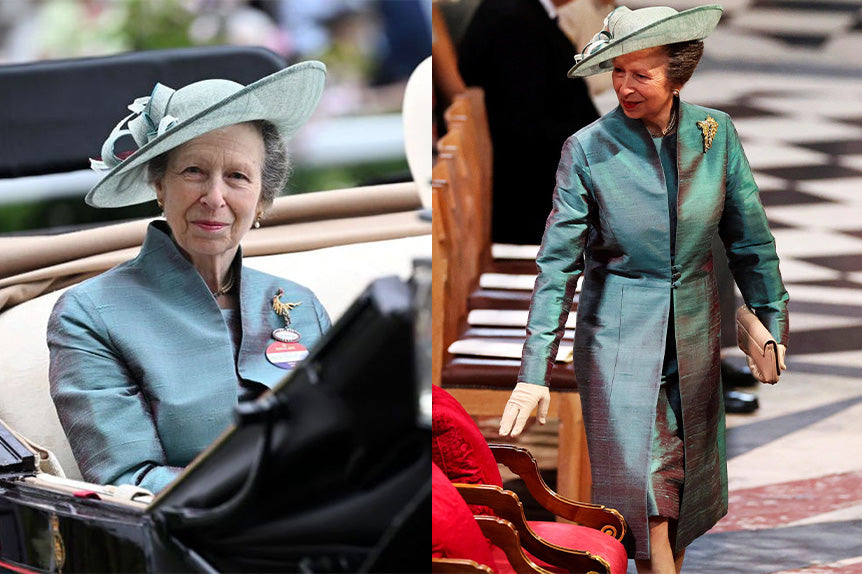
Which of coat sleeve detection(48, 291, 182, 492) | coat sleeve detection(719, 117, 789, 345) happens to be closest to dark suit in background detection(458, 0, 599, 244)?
coat sleeve detection(719, 117, 789, 345)

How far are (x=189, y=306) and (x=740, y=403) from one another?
10.9 ft

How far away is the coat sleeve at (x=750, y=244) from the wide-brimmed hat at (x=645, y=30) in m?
0.22

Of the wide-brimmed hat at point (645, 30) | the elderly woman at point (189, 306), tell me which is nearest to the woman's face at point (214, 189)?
the elderly woman at point (189, 306)

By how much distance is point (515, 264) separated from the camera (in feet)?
13.8

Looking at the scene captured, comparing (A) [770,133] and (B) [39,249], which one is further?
(A) [770,133]

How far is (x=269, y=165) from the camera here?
2.27 meters

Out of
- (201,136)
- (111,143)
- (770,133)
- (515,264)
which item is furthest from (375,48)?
(770,133)

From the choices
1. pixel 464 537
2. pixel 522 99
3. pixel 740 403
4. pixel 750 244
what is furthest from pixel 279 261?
pixel 740 403

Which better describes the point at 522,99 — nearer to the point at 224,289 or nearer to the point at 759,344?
the point at 759,344

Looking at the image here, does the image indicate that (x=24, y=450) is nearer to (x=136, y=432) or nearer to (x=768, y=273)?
(x=136, y=432)

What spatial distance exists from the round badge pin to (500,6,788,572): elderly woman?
679 mm

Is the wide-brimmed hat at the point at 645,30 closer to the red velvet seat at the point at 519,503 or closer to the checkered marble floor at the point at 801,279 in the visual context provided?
the checkered marble floor at the point at 801,279

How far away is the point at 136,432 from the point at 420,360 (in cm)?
67

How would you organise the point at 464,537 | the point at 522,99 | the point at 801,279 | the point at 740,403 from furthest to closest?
1. the point at 801,279
2. the point at 740,403
3. the point at 522,99
4. the point at 464,537
